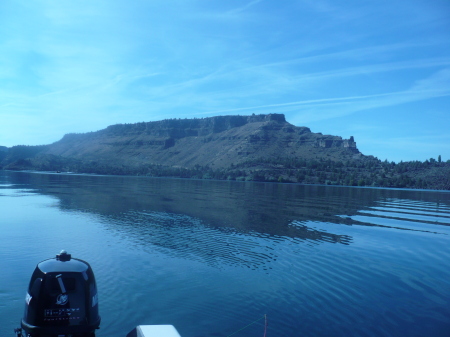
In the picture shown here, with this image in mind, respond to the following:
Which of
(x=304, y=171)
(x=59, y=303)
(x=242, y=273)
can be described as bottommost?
(x=242, y=273)

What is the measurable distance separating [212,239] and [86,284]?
15450 mm

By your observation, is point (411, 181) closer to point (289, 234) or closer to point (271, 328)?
point (289, 234)

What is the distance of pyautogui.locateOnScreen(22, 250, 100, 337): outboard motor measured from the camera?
23.4 ft

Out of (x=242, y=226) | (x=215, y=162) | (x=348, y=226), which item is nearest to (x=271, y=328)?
(x=242, y=226)

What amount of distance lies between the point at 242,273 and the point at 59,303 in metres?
9.62

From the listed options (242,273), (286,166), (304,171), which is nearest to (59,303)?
(242,273)

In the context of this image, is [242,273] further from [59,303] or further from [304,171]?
[304,171]

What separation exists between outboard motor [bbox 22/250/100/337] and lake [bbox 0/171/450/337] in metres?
2.83

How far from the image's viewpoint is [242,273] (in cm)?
1580

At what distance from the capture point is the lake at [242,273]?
11.1 metres

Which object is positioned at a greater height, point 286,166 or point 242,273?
point 286,166

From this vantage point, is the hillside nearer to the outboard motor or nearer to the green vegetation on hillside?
the green vegetation on hillside

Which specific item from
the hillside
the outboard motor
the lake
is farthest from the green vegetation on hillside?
the outboard motor

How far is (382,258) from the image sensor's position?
20.4 metres
